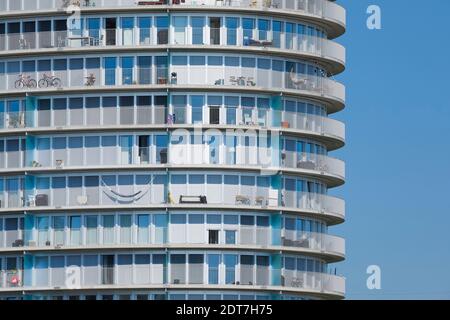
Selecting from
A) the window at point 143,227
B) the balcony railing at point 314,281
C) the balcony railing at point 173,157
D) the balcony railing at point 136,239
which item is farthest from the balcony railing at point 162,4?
the balcony railing at point 314,281

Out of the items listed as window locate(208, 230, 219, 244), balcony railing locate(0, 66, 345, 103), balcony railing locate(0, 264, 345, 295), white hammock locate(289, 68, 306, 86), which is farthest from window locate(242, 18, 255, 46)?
balcony railing locate(0, 264, 345, 295)

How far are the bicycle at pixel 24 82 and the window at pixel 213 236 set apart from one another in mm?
23059

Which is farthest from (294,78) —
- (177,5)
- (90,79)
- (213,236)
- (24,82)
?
(24,82)

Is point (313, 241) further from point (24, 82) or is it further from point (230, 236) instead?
point (24, 82)

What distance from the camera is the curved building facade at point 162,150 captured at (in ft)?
489

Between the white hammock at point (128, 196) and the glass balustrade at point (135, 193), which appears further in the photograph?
the white hammock at point (128, 196)

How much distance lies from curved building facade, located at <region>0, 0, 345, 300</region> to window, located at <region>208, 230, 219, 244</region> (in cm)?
21

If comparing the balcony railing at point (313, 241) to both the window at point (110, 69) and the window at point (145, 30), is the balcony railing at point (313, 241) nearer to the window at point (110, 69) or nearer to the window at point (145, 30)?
the window at point (110, 69)

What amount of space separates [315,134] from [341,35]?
14273mm

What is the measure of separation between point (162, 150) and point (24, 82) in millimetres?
15851

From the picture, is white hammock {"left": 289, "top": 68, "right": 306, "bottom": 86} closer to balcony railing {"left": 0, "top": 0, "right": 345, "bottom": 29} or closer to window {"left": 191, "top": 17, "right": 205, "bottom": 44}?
balcony railing {"left": 0, "top": 0, "right": 345, "bottom": 29}

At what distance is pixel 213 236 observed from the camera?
149 metres

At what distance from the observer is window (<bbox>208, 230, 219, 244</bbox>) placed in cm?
14850
